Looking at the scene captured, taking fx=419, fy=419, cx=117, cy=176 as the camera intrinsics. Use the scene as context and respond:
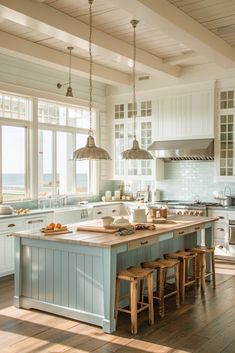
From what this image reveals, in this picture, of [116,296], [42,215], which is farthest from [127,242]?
[42,215]

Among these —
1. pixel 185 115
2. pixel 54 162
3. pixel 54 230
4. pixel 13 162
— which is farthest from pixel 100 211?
pixel 54 230

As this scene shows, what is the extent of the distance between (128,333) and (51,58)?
4340mm

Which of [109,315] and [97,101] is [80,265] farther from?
[97,101]

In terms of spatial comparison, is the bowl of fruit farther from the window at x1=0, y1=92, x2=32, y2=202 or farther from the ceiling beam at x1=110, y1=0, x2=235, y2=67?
the ceiling beam at x1=110, y1=0, x2=235, y2=67

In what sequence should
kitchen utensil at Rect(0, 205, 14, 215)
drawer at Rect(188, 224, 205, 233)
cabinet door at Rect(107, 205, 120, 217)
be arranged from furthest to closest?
cabinet door at Rect(107, 205, 120, 217), kitchen utensil at Rect(0, 205, 14, 215), drawer at Rect(188, 224, 205, 233)

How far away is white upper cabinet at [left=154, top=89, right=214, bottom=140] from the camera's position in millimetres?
7660

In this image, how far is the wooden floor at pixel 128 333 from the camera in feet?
12.3

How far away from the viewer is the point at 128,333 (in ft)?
13.5

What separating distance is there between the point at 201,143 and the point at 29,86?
10.5 ft

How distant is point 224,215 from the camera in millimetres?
7223

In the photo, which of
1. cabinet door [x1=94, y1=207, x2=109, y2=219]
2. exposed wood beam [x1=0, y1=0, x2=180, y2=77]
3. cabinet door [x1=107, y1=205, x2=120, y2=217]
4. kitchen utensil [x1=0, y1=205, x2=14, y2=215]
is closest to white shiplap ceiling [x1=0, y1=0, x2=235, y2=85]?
exposed wood beam [x1=0, y1=0, x2=180, y2=77]

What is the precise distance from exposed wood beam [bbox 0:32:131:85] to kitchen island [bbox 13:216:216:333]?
2773mm

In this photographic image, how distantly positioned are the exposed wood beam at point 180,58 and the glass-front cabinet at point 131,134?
1.38m

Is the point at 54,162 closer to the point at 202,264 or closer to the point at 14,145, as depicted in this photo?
the point at 14,145
